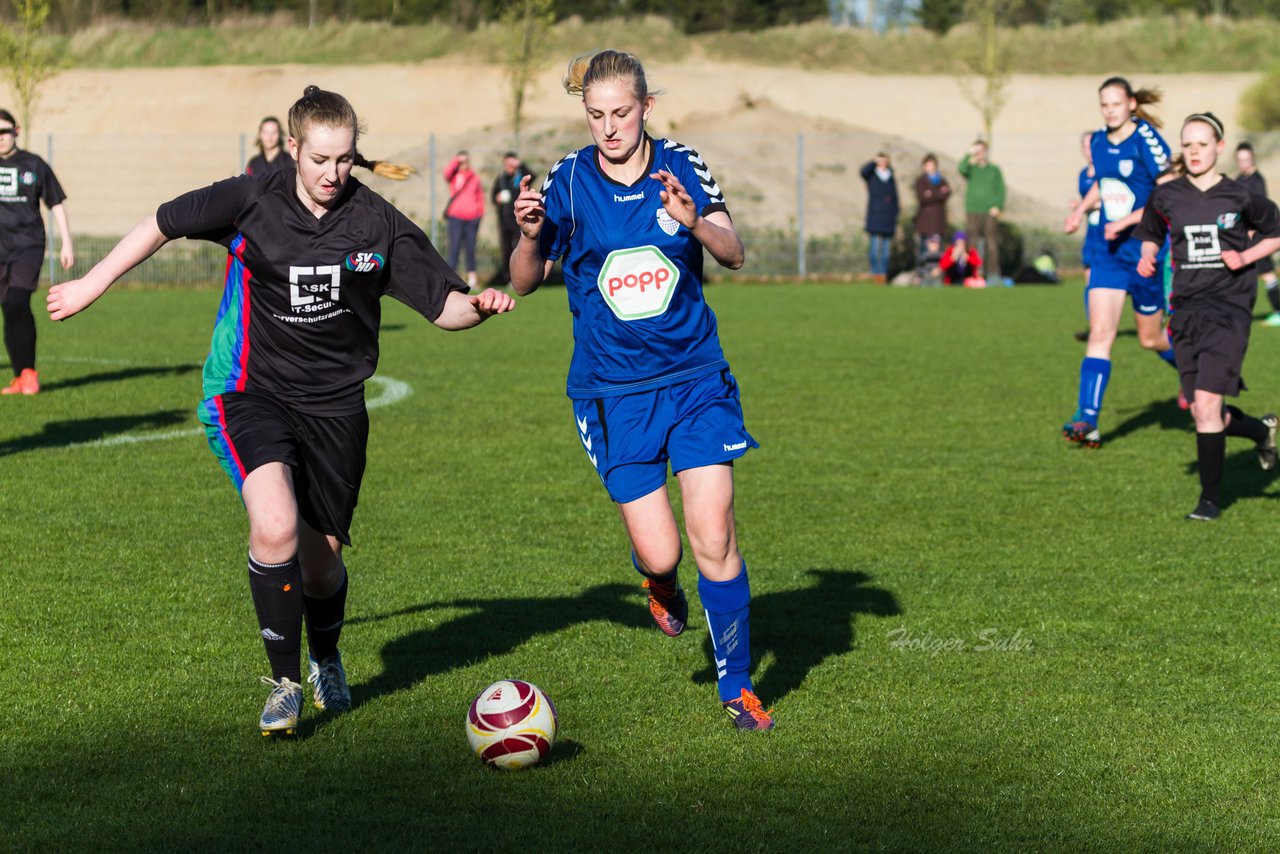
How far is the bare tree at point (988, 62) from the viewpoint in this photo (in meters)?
44.2

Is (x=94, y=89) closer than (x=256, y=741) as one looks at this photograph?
No

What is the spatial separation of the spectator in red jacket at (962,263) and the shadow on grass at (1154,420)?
15.3 meters

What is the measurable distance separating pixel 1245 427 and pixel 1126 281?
1751 mm

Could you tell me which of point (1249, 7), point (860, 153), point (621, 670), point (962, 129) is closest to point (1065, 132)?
point (962, 129)

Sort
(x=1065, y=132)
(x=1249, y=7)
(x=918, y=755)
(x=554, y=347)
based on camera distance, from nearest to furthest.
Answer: (x=918, y=755), (x=554, y=347), (x=1065, y=132), (x=1249, y=7)

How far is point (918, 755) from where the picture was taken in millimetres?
4676

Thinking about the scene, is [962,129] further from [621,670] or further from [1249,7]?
[621,670]

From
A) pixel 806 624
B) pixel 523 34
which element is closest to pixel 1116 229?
pixel 806 624

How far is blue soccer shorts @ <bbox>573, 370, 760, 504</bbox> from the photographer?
16.2 ft

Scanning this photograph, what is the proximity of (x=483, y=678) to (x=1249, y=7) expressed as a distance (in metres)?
84.5

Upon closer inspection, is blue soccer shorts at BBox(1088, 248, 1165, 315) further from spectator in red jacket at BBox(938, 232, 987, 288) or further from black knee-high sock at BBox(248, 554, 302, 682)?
spectator in red jacket at BBox(938, 232, 987, 288)

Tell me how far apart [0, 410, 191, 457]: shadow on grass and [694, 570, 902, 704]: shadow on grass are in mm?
5782

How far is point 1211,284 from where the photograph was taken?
866 cm

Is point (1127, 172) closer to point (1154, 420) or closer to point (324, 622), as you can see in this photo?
point (1154, 420)
